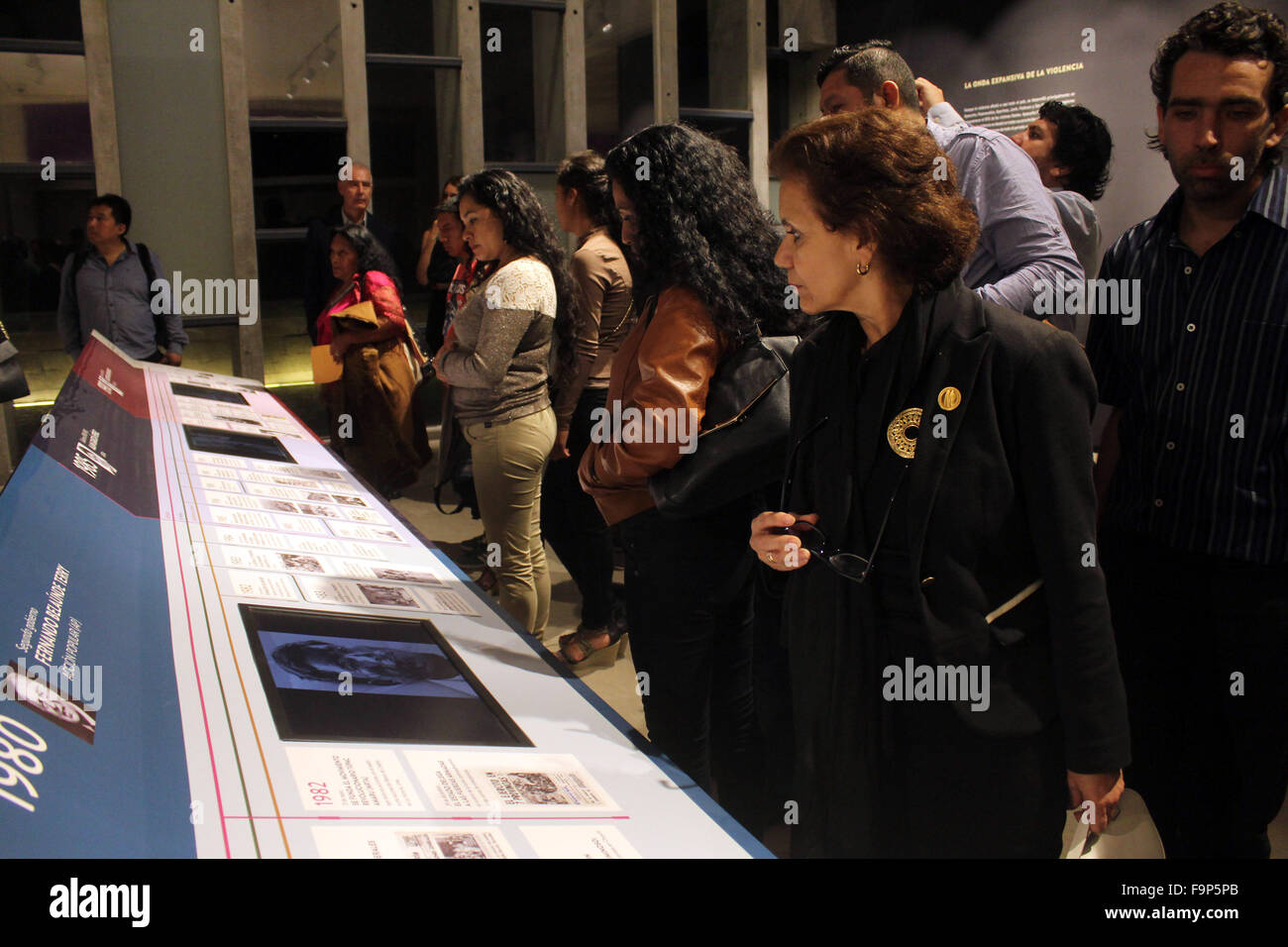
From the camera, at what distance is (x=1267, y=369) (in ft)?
5.84

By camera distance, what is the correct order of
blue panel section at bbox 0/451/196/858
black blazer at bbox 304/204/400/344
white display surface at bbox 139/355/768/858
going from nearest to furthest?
blue panel section at bbox 0/451/196/858, white display surface at bbox 139/355/768/858, black blazer at bbox 304/204/400/344

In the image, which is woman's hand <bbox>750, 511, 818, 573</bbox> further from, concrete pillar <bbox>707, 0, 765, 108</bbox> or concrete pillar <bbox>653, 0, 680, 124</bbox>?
concrete pillar <bbox>707, 0, 765, 108</bbox>

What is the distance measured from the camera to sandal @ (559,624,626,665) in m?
3.84

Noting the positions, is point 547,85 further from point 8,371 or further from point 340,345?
point 8,371

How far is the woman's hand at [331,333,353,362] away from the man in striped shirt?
3.65 metres

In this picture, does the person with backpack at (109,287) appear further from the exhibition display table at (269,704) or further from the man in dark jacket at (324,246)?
the exhibition display table at (269,704)

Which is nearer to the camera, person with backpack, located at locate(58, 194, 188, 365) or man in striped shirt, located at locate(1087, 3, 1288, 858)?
man in striped shirt, located at locate(1087, 3, 1288, 858)

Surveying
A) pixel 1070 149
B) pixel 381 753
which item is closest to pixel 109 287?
pixel 1070 149

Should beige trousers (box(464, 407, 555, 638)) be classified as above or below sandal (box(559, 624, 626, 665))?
above

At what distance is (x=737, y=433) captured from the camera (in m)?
2.05

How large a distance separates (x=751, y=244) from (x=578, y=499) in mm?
1971

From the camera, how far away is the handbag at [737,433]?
2.05 m

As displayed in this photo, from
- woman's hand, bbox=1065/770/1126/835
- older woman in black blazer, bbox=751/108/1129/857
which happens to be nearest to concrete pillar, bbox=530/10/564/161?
older woman in black blazer, bbox=751/108/1129/857

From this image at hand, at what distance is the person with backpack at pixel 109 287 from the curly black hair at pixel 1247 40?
531cm
